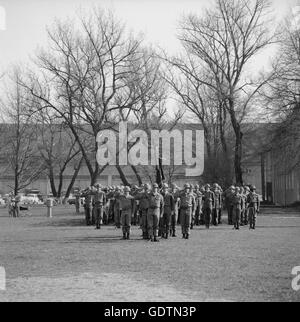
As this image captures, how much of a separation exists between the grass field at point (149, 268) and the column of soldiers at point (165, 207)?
0.77m

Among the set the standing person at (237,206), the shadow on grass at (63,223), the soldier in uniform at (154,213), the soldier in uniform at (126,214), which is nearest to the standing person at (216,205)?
the standing person at (237,206)

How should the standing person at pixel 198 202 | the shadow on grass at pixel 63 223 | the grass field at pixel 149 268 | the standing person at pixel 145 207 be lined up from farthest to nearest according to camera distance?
the shadow on grass at pixel 63 223
the standing person at pixel 198 202
the standing person at pixel 145 207
the grass field at pixel 149 268

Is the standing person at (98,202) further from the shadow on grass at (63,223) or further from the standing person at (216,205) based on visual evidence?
the standing person at (216,205)

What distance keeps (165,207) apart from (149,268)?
839 centimetres

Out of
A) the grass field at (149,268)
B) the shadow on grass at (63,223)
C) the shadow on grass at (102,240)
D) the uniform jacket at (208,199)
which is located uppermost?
the uniform jacket at (208,199)

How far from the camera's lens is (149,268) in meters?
13.2

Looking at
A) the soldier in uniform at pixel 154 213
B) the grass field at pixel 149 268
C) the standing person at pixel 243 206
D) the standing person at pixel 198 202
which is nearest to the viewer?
the grass field at pixel 149 268

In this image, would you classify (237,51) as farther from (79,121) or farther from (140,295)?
(140,295)

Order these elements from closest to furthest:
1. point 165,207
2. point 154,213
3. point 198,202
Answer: point 154,213 < point 165,207 < point 198,202

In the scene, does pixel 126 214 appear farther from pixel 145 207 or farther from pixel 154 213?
pixel 154 213

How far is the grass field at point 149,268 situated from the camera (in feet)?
32.9

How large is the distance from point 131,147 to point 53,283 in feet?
101

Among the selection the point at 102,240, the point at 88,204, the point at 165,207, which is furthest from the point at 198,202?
the point at 102,240

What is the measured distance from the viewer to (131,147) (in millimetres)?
41812
